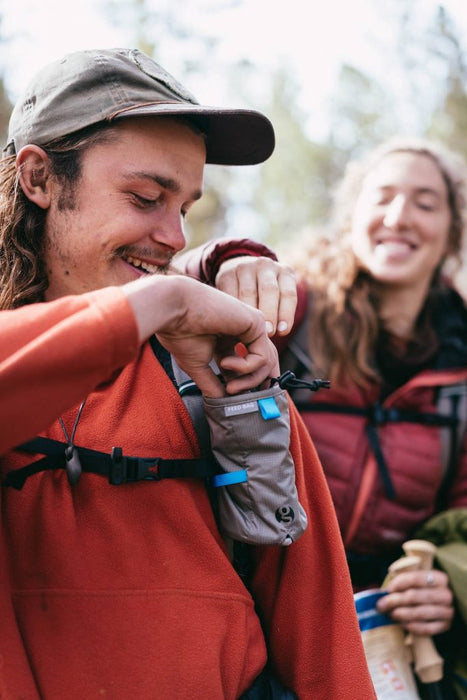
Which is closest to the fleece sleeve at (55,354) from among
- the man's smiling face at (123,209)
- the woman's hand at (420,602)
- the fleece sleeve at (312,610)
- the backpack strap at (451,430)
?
the man's smiling face at (123,209)

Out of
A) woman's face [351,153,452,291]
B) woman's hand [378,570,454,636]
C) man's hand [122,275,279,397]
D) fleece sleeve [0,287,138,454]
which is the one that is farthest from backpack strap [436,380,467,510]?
fleece sleeve [0,287,138,454]

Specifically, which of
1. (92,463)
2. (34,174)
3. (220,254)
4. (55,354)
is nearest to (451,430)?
(220,254)

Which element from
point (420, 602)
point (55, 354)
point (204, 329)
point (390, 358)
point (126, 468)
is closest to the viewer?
point (55, 354)

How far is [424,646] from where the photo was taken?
2.78 meters

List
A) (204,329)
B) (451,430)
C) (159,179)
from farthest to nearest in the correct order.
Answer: (451,430) → (159,179) → (204,329)

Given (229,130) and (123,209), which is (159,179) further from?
(229,130)

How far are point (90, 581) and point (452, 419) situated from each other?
2145 millimetres

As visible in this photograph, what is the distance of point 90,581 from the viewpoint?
5.05ft

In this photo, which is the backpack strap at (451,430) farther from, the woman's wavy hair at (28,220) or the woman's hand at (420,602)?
the woman's wavy hair at (28,220)

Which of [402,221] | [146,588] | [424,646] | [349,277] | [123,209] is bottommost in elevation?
[424,646]

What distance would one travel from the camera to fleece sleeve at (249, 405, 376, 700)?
1730 millimetres

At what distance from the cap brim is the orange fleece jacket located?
2.09ft

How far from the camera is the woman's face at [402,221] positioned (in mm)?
3533

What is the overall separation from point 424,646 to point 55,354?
2.28 meters
